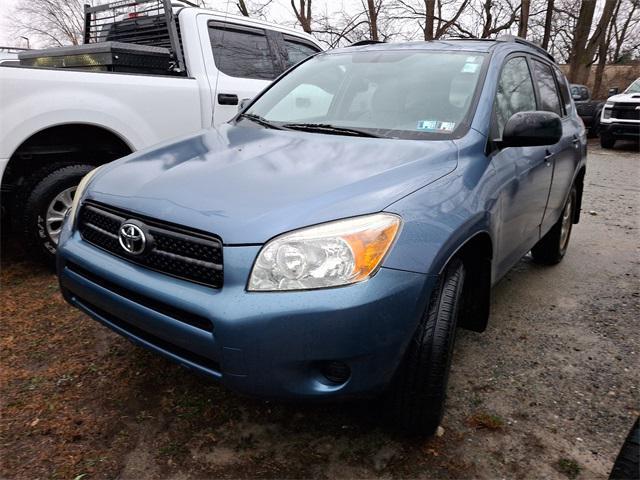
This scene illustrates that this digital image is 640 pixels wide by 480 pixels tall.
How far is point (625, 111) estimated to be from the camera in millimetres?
12508

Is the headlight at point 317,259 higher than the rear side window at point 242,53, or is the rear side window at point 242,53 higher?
the rear side window at point 242,53

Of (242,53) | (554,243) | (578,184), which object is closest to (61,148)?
(242,53)

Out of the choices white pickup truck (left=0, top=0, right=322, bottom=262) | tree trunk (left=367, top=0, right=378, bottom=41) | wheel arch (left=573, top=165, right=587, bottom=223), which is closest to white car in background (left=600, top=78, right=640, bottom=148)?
tree trunk (left=367, top=0, right=378, bottom=41)

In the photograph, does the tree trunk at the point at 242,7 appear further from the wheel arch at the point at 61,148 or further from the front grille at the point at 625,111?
the wheel arch at the point at 61,148

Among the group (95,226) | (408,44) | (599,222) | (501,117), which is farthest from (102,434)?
(599,222)

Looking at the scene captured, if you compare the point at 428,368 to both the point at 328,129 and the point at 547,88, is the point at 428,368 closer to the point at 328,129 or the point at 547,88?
the point at 328,129

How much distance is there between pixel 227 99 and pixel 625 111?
38.7ft

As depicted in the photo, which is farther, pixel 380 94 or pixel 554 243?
pixel 554 243

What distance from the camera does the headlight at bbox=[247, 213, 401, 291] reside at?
1.69 meters

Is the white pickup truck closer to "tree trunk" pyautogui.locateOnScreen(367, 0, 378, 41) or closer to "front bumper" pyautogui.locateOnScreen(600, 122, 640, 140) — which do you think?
"front bumper" pyautogui.locateOnScreen(600, 122, 640, 140)

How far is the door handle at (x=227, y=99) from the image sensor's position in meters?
4.39

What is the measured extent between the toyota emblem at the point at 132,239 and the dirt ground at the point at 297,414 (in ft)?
2.63

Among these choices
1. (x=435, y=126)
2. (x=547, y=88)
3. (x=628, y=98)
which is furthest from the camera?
Answer: (x=628, y=98)

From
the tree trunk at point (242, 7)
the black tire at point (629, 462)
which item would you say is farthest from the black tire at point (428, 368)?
A: the tree trunk at point (242, 7)
